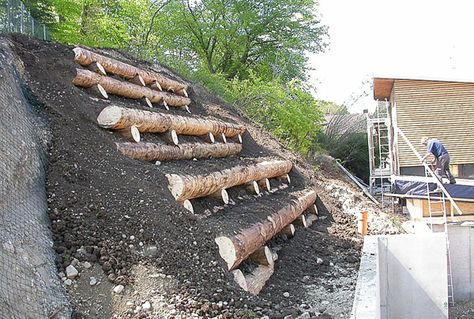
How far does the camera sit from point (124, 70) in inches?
392

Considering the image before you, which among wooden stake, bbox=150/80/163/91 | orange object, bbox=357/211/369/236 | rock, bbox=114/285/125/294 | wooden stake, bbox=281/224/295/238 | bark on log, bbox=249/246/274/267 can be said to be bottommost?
orange object, bbox=357/211/369/236

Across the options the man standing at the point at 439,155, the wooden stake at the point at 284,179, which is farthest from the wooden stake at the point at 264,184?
the man standing at the point at 439,155

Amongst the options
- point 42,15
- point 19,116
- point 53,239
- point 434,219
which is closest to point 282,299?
point 53,239

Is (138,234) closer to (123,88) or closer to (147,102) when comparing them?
(123,88)

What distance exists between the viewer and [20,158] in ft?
16.8

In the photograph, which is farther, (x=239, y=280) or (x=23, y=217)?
(x=239, y=280)

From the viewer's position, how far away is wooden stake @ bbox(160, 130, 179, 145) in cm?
808

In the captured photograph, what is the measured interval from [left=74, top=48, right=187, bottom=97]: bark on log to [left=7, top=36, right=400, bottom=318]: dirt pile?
0.94 feet

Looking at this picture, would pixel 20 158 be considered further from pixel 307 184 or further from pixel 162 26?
pixel 162 26

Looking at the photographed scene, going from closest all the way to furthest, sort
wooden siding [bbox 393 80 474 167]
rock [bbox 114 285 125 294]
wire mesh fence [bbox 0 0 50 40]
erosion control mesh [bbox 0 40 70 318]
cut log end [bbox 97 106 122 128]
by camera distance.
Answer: erosion control mesh [bbox 0 40 70 318] < rock [bbox 114 285 125 294] < cut log end [bbox 97 106 122 128] < wire mesh fence [bbox 0 0 50 40] < wooden siding [bbox 393 80 474 167]

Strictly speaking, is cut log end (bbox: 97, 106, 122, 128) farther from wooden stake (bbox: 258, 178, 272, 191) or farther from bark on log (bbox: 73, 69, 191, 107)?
wooden stake (bbox: 258, 178, 272, 191)

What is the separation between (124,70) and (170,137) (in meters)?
2.63

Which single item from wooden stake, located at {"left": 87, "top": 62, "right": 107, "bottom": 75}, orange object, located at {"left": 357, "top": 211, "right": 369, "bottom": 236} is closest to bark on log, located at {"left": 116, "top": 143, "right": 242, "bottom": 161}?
wooden stake, located at {"left": 87, "top": 62, "right": 107, "bottom": 75}

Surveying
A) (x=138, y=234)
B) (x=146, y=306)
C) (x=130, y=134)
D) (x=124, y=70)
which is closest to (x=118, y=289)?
(x=146, y=306)
